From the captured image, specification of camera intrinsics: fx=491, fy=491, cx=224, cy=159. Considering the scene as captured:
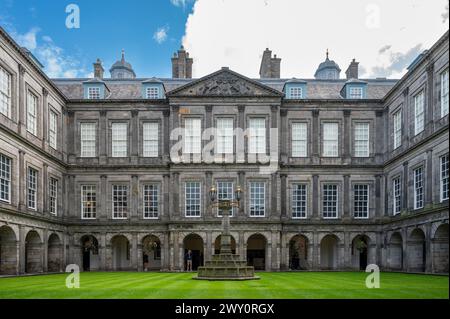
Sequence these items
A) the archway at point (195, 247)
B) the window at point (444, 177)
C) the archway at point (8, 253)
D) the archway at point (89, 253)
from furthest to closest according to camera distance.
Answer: the archway at point (195, 247), the archway at point (89, 253), the archway at point (8, 253), the window at point (444, 177)

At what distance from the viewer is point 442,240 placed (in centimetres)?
2772

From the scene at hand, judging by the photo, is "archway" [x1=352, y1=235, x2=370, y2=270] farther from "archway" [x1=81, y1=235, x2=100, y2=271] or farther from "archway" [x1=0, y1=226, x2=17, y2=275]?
"archway" [x1=0, y1=226, x2=17, y2=275]

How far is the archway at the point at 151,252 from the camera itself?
40.5 metres

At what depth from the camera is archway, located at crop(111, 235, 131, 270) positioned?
39.7 meters

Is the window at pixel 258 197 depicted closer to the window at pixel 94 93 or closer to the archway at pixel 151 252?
the archway at pixel 151 252

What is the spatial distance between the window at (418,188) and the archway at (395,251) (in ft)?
15.5

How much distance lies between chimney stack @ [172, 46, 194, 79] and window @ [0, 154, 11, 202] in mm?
20697

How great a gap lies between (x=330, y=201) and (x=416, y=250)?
8317 millimetres

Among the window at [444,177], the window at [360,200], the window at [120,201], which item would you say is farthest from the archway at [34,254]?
the window at [444,177]

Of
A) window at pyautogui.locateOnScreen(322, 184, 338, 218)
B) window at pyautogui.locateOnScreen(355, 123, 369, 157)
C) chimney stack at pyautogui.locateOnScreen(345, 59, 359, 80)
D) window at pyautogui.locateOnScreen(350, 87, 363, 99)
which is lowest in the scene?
window at pyautogui.locateOnScreen(322, 184, 338, 218)

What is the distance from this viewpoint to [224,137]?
3788 centimetres

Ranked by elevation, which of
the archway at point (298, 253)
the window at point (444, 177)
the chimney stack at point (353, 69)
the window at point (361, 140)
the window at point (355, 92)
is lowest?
the archway at point (298, 253)

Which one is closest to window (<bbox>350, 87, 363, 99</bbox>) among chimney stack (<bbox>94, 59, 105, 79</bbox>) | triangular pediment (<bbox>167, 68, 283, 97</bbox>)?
triangular pediment (<bbox>167, 68, 283, 97</bbox>)

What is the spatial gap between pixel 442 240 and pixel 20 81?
2640 cm
